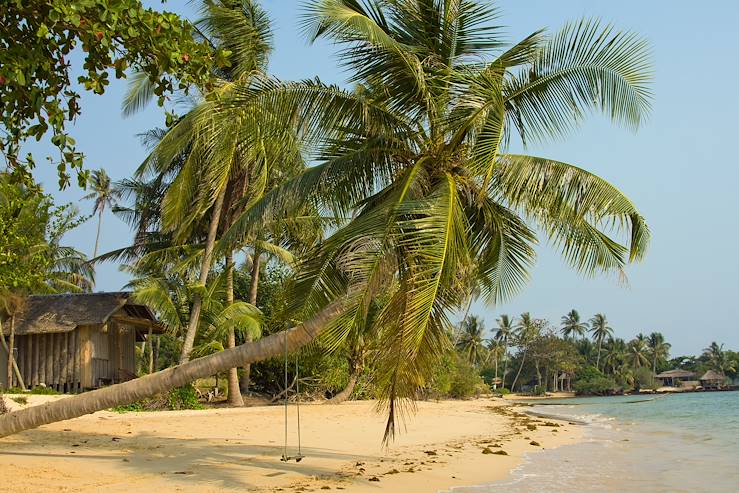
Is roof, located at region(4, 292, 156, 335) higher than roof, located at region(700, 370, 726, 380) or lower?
higher

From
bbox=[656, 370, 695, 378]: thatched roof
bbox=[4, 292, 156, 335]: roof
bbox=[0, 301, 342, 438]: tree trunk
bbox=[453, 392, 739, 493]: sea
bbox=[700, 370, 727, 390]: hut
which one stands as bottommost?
bbox=[700, 370, 727, 390]: hut

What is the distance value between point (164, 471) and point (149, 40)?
598cm

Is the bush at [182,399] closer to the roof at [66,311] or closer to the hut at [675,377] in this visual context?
the roof at [66,311]

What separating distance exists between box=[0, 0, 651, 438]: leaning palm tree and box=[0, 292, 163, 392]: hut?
14.4 metres

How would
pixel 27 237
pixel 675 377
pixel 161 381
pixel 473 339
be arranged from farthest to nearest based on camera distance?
pixel 675 377 < pixel 473 339 < pixel 27 237 < pixel 161 381

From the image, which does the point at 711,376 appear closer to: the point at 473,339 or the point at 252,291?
the point at 473,339

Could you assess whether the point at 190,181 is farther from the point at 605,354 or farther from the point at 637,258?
the point at 605,354

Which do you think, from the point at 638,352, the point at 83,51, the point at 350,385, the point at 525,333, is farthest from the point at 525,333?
the point at 83,51

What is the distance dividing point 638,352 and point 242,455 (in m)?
87.6

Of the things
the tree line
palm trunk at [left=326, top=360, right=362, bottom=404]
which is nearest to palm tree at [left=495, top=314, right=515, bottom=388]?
the tree line

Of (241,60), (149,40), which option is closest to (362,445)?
(149,40)

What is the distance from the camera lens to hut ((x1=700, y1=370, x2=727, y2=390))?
85238mm

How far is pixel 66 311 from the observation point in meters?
22.1

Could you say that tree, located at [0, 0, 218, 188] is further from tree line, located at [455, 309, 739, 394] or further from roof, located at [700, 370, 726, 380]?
roof, located at [700, 370, 726, 380]
